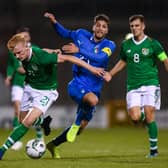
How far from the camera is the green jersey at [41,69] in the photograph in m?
10.8

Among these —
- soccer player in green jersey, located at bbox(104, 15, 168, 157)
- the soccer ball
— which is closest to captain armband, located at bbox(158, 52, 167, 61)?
soccer player in green jersey, located at bbox(104, 15, 168, 157)

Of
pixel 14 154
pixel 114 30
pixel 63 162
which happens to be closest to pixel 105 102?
pixel 114 30

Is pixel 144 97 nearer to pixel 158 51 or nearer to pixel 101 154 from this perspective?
pixel 158 51

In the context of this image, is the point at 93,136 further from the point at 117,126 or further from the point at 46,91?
the point at 46,91

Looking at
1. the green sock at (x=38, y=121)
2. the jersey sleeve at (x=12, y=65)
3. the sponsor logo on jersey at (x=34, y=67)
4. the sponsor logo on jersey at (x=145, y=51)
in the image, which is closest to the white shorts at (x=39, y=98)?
the green sock at (x=38, y=121)

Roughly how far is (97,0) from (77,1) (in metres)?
0.69

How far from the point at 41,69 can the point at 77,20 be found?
14.1 meters

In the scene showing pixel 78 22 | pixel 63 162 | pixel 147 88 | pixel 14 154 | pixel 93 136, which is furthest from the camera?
pixel 78 22

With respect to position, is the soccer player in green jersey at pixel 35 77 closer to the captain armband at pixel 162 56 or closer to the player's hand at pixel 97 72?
the player's hand at pixel 97 72

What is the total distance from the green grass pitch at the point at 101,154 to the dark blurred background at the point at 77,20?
3.79 m

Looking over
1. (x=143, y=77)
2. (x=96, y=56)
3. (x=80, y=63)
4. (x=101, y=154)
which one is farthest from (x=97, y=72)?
(x=101, y=154)

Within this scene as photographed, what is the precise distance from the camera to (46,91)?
11.4 meters

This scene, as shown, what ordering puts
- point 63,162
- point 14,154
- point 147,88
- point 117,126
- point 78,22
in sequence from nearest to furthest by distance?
1. point 63,162
2. point 147,88
3. point 14,154
4. point 117,126
5. point 78,22

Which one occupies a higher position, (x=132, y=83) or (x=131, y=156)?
(x=132, y=83)
